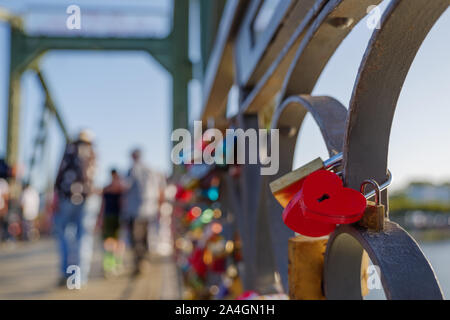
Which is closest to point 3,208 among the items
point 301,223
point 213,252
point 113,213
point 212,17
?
point 113,213

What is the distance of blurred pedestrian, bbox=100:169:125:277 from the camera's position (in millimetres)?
4234

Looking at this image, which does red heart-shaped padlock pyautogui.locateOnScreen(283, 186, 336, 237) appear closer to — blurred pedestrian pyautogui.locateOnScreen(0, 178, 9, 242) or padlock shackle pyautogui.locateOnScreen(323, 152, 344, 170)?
padlock shackle pyautogui.locateOnScreen(323, 152, 344, 170)

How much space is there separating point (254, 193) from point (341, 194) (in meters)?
0.77

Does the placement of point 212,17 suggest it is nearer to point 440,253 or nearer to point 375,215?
point 440,253

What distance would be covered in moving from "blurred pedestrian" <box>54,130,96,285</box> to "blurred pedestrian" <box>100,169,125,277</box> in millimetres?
661

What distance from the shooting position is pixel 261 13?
112 cm

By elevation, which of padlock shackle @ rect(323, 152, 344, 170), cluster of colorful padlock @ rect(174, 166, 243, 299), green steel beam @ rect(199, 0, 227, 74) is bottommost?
cluster of colorful padlock @ rect(174, 166, 243, 299)

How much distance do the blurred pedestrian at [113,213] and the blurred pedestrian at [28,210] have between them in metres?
4.79

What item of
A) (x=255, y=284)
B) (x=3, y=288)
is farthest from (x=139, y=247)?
(x=255, y=284)

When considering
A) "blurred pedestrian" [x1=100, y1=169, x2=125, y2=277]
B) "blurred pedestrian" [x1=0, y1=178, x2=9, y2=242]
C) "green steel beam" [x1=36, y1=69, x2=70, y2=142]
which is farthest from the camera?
"green steel beam" [x1=36, y1=69, x2=70, y2=142]

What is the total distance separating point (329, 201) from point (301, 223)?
7cm

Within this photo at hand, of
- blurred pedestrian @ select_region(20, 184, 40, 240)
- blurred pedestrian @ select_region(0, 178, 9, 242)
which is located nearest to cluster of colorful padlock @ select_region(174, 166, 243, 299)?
blurred pedestrian @ select_region(0, 178, 9, 242)

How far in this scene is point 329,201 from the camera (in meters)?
0.55

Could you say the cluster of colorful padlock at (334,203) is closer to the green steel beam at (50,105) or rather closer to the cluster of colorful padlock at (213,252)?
the cluster of colorful padlock at (213,252)
